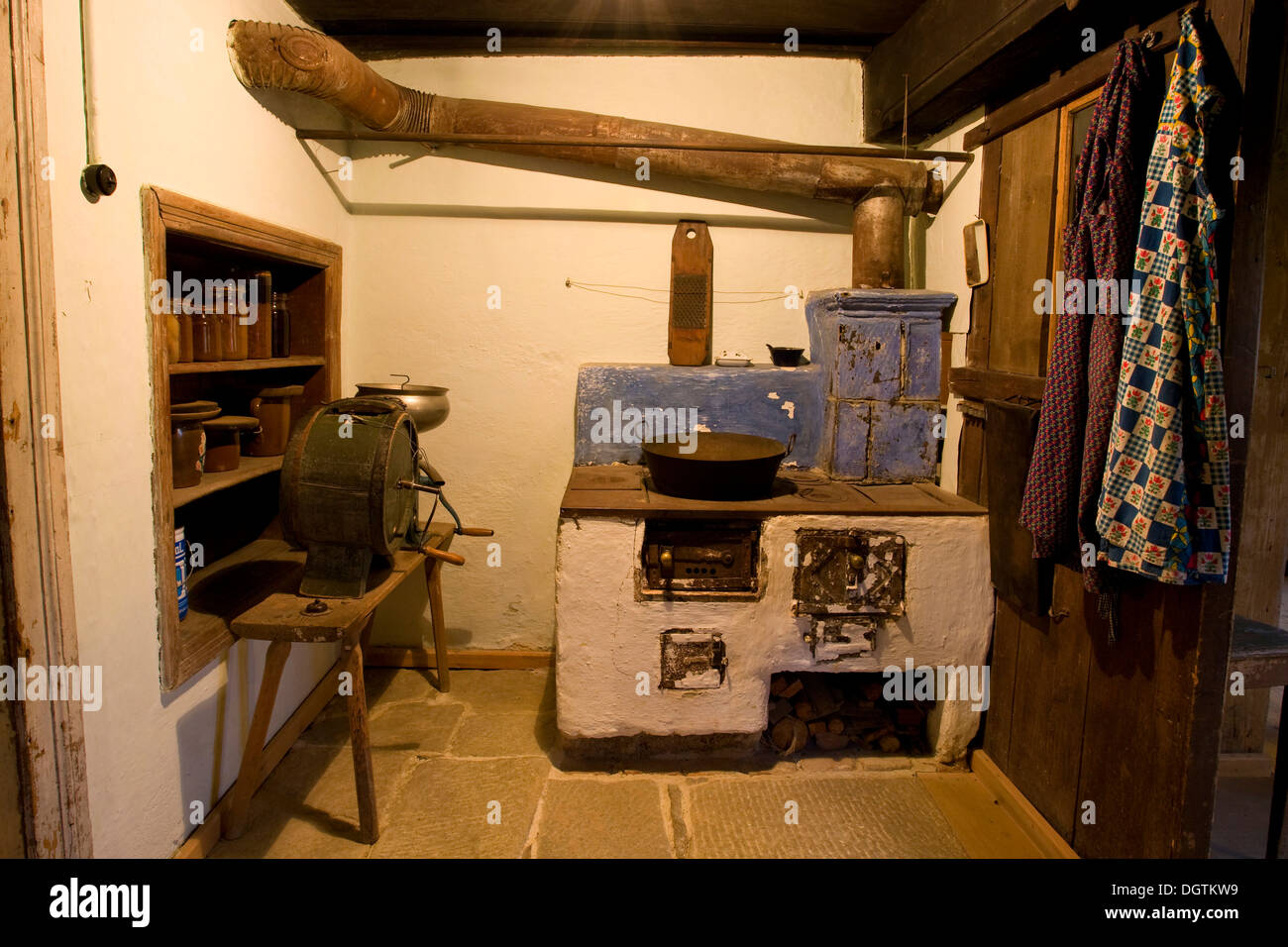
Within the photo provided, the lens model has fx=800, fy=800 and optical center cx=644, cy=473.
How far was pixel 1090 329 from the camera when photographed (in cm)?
230

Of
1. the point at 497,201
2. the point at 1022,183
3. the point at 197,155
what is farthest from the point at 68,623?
the point at 1022,183

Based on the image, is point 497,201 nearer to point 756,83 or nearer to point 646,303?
point 646,303

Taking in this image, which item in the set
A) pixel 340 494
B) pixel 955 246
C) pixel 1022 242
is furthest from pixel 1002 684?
pixel 340 494

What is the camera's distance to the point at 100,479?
2072 mm

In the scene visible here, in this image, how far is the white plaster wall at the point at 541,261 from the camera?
3871 mm

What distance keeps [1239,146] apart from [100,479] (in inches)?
117

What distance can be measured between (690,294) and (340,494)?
2.05 m

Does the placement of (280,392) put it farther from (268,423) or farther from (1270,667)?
(1270,667)

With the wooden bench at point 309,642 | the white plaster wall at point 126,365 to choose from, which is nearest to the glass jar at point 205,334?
the white plaster wall at point 126,365

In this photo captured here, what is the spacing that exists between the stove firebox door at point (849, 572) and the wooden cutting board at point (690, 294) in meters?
1.26

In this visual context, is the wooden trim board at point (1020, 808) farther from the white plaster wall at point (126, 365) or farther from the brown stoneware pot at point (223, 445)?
the brown stoneware pot at point (223, 445)

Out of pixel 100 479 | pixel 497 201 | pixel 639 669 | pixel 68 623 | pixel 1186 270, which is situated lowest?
pixel 639 669

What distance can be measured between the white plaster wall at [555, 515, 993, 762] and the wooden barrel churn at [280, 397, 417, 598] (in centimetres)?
72

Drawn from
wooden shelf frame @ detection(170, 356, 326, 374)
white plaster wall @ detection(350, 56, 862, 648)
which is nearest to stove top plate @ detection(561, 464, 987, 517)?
white plaster wall @ detection(350, 56, 862, 648)
